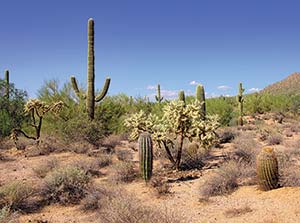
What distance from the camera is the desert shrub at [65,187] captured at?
28.2ft

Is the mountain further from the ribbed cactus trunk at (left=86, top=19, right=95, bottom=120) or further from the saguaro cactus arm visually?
the ribbed cactus trunk at (left=86, top=19, right=95, bottom=120)

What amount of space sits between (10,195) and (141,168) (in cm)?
384

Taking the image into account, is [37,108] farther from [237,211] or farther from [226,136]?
[237,211]

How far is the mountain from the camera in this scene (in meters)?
69.4

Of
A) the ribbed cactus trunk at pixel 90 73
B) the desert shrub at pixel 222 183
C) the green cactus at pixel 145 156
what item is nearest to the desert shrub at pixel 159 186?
the green cactus at pixel 145 156

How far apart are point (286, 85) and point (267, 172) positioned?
72439 mm

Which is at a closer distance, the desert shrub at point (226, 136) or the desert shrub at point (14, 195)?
the desert shrub at point (14, 195)

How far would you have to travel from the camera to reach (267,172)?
7992mm

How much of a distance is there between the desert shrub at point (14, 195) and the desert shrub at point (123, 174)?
2850 millimetres

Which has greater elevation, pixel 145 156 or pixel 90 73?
pixel 90 73

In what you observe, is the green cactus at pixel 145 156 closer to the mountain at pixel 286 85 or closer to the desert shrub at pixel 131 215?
the desert shrub at pixel 131 215

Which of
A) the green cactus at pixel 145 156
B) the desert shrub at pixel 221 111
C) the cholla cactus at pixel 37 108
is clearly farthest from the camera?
the desert shrub at pixel 221 111

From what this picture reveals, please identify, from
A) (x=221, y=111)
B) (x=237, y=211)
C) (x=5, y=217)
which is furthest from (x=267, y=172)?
(x=221, y=111)

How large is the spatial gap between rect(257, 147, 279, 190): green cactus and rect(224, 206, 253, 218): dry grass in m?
1.29
